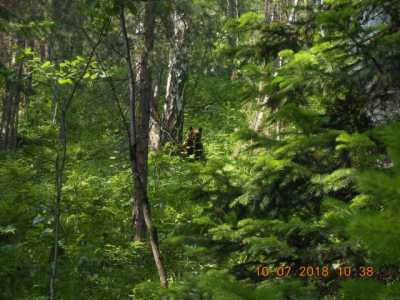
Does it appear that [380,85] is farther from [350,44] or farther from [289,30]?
[289,30]

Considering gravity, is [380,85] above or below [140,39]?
below

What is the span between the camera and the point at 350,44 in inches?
150

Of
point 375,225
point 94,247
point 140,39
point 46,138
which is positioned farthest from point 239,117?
point 375,225

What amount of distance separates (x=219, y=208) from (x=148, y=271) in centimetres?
262

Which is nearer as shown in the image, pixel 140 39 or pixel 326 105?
pixel 326 105
